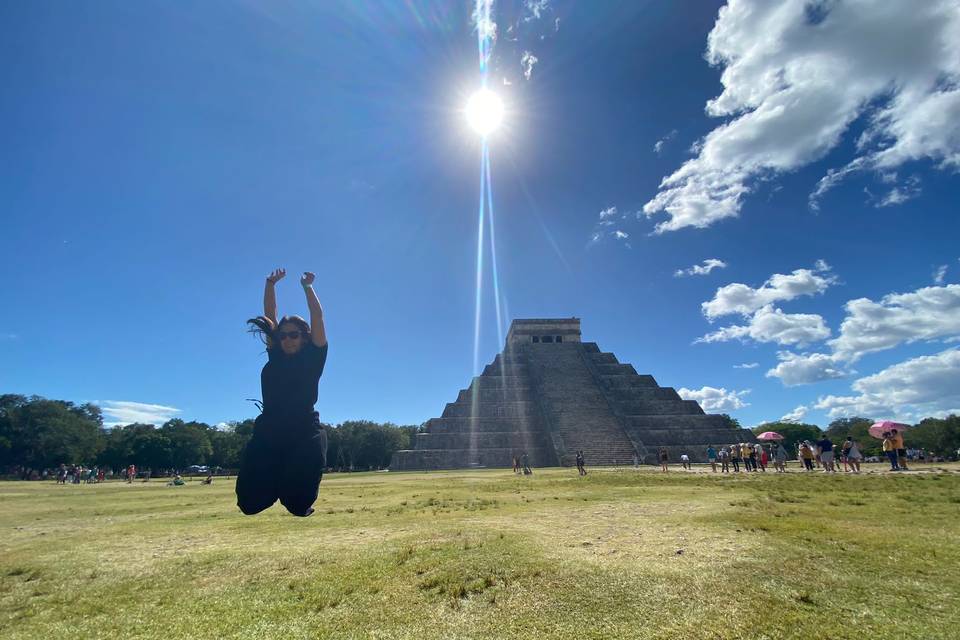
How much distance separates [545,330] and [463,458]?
1341 inches

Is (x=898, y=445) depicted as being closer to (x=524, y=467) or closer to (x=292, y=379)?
(x=524, y=467)

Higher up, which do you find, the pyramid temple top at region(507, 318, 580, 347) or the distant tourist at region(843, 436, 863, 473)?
the pyramid temple top at region(507, 318, 580, 347)

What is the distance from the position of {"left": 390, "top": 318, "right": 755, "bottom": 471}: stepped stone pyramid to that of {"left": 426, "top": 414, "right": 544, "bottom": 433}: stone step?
0.12 meters

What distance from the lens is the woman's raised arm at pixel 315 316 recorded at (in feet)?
14.0

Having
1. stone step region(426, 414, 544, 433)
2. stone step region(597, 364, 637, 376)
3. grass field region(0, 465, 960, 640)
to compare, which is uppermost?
stone step region(597, 364, 637, 376)

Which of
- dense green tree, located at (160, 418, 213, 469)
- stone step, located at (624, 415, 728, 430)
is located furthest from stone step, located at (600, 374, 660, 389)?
dense green tree, located at (160, 418, 213, 469)

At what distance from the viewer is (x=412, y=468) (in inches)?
2105

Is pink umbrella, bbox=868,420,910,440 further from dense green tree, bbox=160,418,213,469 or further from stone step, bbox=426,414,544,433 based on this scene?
dense green tree, bbox=160,418,213,469

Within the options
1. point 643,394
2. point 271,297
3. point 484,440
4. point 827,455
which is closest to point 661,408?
point 643,394

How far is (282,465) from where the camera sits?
13.1ft

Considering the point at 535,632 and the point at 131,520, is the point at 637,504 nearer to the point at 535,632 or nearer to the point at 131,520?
the point at 535,632

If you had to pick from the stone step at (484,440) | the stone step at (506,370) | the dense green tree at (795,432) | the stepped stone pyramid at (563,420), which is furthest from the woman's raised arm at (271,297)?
the dense green tree at (795,432)

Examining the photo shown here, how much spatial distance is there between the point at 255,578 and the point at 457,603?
153 inches

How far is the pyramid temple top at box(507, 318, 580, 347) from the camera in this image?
81.0 metres
